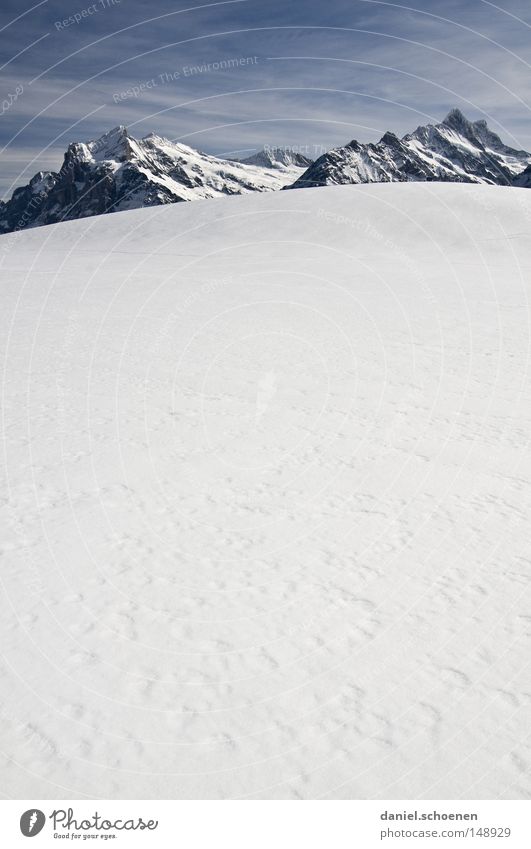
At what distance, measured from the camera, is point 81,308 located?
2284 centimetres

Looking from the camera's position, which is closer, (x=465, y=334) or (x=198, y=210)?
A: (x=465, y=334)

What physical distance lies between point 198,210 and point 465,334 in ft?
99.8

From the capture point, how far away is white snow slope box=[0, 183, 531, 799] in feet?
16.7

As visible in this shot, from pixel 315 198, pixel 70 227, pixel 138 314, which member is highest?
pixel 315 198

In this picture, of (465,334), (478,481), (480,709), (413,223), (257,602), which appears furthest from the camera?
(413,223)

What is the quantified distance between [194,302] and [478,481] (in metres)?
15.9

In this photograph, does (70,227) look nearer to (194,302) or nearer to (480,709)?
(194,302)

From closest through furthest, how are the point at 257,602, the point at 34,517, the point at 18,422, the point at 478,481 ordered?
the point at 257,602
the point at 34,517
the point at 478,481
the point at 18,422

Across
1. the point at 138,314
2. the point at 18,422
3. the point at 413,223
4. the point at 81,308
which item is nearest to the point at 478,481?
the point at 18,422

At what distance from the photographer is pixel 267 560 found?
771 centimetres

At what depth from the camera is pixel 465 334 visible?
1862 cm

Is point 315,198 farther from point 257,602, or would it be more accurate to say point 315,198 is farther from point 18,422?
point 257,602

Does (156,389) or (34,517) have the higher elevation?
(156,389)

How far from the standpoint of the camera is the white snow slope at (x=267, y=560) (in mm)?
5098
